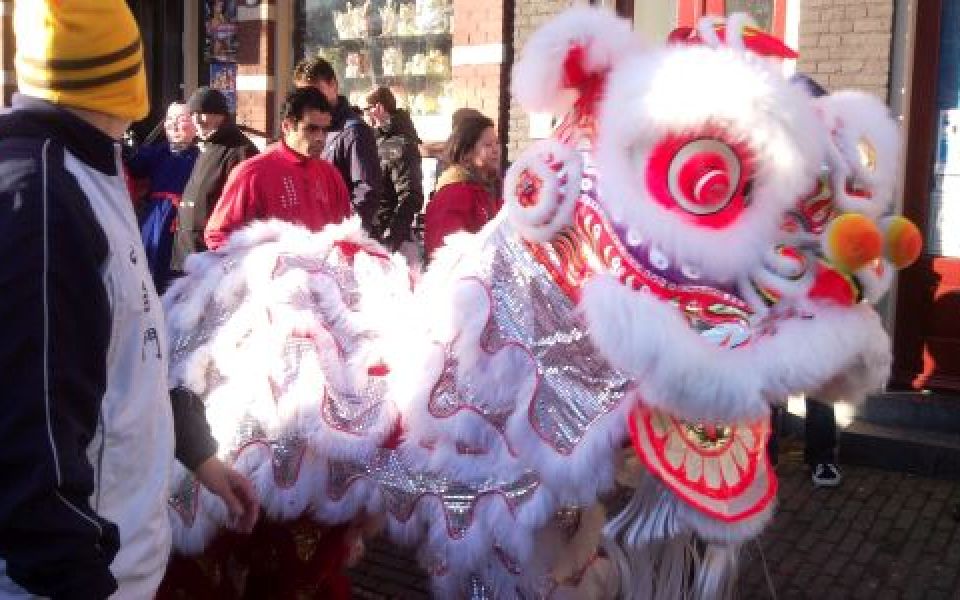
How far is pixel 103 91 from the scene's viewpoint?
5.11 feet

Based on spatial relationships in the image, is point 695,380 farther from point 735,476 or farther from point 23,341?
Result: point 23,341

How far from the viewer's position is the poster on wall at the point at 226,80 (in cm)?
971

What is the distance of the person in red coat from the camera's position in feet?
15.6

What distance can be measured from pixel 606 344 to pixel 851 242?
60cm

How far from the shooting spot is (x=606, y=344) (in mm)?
2311

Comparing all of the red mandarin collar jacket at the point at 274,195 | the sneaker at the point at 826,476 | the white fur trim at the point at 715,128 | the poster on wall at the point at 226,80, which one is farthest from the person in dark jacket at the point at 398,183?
the white fur trim at the point at 715,128

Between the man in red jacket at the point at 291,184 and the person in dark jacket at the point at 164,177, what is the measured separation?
47.8 inches

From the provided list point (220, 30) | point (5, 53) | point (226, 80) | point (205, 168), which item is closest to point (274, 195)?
point (205, 168)

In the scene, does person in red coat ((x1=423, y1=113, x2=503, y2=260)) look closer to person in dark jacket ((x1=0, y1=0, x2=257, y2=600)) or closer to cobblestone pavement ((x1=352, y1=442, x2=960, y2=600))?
cobblestone pavement ((x1=352, y1=442, x2=960, y2=600))

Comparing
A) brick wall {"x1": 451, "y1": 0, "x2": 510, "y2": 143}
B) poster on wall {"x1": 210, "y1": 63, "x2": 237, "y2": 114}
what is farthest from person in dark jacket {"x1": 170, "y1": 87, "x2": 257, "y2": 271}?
poster on wall {"x1": 210, "y1": 63, "x2": 237, "y2": 114}

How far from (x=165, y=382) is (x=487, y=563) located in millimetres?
1169

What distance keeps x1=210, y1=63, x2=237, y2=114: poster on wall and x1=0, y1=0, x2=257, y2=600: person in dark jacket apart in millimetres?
8346

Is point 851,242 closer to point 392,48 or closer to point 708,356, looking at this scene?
point 708,356

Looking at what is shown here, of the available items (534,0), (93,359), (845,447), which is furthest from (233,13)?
(93,359)
